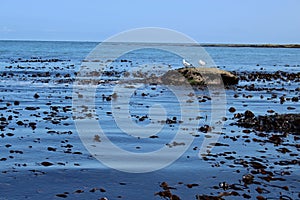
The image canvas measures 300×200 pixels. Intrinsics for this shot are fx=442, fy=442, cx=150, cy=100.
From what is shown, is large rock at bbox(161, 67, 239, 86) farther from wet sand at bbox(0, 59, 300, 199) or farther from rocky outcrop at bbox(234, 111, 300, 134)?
rocky outcrop at bbox(234, 111, 300, 134)

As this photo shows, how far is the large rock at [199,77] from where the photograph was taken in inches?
1025

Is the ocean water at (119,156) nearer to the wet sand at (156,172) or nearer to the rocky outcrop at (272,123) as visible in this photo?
the wet sand at (156,172)

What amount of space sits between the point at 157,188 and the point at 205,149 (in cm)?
302

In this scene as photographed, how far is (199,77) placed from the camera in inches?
Answer: 1038

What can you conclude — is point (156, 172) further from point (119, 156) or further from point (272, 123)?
point (272, 123)

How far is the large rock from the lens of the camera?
2605cm

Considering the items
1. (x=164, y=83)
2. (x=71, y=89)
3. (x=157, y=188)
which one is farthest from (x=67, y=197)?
(x=164, y=83)

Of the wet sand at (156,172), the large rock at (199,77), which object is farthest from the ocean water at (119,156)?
the large rock at (199,77)

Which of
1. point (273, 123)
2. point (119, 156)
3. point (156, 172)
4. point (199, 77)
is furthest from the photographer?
point (199, 77)

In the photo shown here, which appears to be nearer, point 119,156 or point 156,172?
point 156,172

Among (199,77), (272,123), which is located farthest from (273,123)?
(199,77)

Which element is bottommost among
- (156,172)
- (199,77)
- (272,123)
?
(156,172)

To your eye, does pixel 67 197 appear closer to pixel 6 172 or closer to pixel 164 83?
pixel 6 172

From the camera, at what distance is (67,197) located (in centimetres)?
666
